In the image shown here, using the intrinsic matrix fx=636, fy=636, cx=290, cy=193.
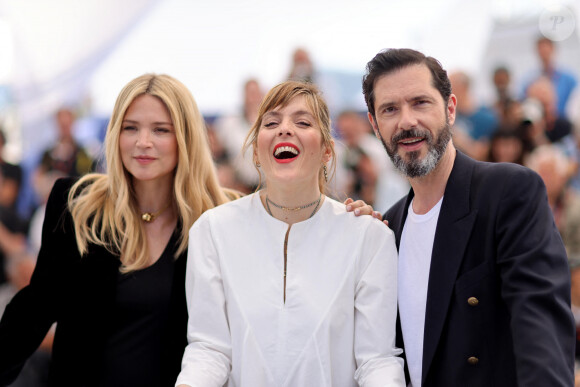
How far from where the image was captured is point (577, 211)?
5070 mm

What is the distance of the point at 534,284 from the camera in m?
2.05

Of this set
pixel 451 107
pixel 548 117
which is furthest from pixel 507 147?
pixel 451 107

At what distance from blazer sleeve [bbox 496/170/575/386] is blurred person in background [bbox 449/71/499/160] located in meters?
3.67

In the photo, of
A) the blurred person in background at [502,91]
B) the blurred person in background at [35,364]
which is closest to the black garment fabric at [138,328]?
the blurred person in background at [35,364]

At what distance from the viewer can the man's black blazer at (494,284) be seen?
6.65 ft

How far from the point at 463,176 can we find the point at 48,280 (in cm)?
173

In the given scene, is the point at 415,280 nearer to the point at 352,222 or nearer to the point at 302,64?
the point at 352,222

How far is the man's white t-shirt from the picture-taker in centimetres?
232

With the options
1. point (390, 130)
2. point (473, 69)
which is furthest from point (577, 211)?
point (390, 130)

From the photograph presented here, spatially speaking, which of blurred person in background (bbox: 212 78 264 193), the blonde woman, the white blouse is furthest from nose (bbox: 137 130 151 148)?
blurred person in background (bbox: 212 78 264 193)

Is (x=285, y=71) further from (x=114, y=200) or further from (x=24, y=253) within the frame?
(x=114, y=200)

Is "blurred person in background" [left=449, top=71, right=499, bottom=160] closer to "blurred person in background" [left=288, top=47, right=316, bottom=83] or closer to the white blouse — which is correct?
"blurred person in background" [left=288, top=47, right=316, bottom=83]

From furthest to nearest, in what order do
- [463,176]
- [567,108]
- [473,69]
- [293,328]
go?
[473,69], [567,108], [463,176], [293,328]

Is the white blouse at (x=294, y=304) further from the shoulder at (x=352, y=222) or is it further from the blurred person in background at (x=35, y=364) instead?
the blurred person in background at (x=35, y=364)
